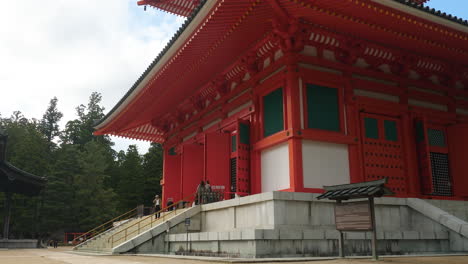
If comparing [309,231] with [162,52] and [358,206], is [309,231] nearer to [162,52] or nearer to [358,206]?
[358,206]

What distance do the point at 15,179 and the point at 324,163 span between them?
21.4 m

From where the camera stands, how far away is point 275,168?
1358cm

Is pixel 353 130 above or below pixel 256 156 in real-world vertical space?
above

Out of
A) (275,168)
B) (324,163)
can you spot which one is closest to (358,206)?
(324,163)

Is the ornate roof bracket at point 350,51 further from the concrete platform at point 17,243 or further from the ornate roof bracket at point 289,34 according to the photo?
the concrete platform at point 17,243

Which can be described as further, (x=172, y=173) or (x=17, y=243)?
(x=17, y=243)

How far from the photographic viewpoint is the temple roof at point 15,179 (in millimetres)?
25953

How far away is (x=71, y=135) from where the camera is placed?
66.5 m

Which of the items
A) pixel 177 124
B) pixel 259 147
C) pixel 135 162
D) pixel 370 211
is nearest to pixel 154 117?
pixel 177 124

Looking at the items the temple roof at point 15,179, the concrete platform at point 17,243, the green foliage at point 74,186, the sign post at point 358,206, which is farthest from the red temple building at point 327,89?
the green foliage at point 74,186

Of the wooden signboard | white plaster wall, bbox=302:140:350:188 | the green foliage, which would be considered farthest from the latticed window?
the green foliage

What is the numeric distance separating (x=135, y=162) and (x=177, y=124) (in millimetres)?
33560

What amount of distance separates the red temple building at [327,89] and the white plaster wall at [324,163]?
0.11 ft

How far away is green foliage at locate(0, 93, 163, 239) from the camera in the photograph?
42094mm
